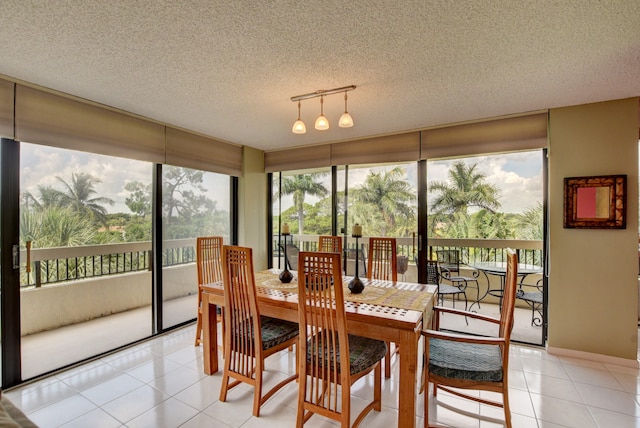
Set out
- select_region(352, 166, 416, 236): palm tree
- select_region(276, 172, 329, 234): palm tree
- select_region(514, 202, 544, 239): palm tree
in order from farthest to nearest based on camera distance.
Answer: select_region(514, 202, 544, 239): palm tree
select_region(276, 172, 329, 234): palm tree
select_region(352, 166, 416, 236): palm tree

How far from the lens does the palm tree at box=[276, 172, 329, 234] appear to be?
480cm

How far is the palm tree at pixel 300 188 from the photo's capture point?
480cm

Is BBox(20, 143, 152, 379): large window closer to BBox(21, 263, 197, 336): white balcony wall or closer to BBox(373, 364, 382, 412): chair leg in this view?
BBox(21, 263, 197, 336): white balcony wall

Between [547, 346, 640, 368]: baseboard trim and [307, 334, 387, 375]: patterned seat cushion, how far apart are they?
7.32 feet

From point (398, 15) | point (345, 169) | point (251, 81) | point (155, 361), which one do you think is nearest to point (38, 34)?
point (251, 81)

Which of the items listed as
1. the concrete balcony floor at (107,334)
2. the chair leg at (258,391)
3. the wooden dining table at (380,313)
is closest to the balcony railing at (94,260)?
the concrete balcony floor at (107,334)

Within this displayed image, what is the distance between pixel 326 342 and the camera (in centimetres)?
193

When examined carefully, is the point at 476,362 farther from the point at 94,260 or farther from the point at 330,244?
the point at 94,260

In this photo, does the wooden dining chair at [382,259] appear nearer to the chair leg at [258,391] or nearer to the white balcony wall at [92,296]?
the chair leg at [258,391]

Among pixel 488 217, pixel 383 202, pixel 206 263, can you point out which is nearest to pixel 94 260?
pixel 206 263

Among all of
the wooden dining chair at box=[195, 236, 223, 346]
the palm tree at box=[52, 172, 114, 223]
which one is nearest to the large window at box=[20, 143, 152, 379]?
the palm tree at box=[52, 172, 114, 223]

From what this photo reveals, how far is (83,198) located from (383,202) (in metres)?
4.04

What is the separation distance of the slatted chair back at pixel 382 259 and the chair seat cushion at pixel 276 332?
1.11m

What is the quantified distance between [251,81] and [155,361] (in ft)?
9.14
